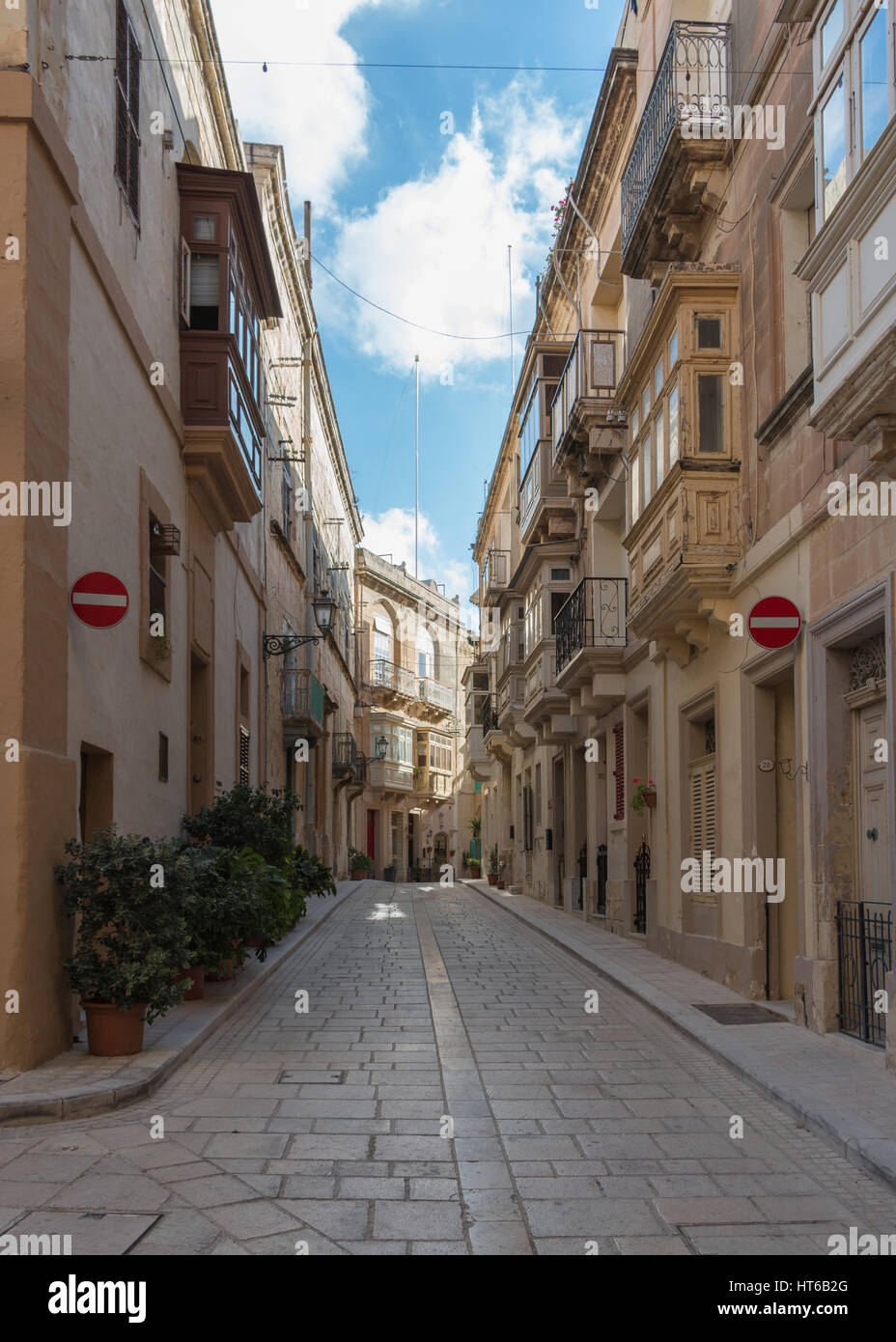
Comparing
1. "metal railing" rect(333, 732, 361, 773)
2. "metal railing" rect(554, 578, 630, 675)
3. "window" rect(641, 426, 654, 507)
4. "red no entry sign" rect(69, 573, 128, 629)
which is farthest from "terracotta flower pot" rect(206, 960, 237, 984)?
"metal railing" rect(333, 732, 361, 773)

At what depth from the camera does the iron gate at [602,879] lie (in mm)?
20953

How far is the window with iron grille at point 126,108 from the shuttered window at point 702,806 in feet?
27.2

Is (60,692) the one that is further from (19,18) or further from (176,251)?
(176,251)

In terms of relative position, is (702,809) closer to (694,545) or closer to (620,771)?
(694,545)

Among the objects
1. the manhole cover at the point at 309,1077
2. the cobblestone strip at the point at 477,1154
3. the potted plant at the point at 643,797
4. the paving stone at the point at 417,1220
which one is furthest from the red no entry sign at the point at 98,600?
the potted plant at the point at 643,797

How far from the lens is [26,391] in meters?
7.94

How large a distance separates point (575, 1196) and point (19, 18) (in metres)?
7.99

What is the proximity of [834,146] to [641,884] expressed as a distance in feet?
38.3

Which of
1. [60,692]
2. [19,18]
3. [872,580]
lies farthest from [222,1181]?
[19,18]

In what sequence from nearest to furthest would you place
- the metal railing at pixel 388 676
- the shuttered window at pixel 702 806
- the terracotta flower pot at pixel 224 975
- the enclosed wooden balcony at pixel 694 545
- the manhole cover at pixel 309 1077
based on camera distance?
the manhole cover at pixel 309 1077 < the terracotta flower pot at pixel 224 975 < the enclosed wooden balcony at pixel 694 545 < the shuttered window at pixel 702 806 < the metal railing at pixel 388 676

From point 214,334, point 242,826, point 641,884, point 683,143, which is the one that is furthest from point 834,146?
point 641,884

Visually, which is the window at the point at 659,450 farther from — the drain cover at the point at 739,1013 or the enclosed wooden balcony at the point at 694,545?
the drain cover at the point at 739,1013

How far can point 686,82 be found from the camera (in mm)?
13125

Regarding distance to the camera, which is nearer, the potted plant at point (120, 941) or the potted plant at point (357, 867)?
the potted plant at point (120, 941)
